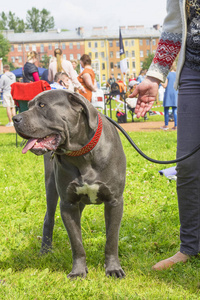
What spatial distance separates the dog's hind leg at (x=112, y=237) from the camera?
298 cm

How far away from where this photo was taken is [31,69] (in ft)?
30.5

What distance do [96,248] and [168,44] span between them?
1766 mm

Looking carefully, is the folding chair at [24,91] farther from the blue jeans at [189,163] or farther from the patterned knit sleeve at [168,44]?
the blue jeans at [189,163]

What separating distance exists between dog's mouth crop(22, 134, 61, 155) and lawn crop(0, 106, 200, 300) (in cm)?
90

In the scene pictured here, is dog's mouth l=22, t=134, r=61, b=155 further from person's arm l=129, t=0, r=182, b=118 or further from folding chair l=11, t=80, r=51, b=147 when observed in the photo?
folding chair l=11, t=80, r=51, b=147

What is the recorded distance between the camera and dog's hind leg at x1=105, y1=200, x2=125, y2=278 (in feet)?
9.77

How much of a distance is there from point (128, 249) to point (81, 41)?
112 meters

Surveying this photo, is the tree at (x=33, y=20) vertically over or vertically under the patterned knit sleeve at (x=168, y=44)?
over

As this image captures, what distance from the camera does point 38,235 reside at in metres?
3.93

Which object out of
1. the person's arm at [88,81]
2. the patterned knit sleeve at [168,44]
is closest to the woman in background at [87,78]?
the person's arm at [88,81]

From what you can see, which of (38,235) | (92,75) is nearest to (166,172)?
(38,235)

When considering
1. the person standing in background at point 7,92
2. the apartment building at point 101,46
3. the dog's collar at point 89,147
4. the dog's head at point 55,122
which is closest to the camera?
the dog's head at point 55,122

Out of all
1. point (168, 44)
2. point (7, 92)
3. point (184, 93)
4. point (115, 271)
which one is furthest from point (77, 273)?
point (7, 92)

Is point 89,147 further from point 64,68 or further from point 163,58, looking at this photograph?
point 64,68
